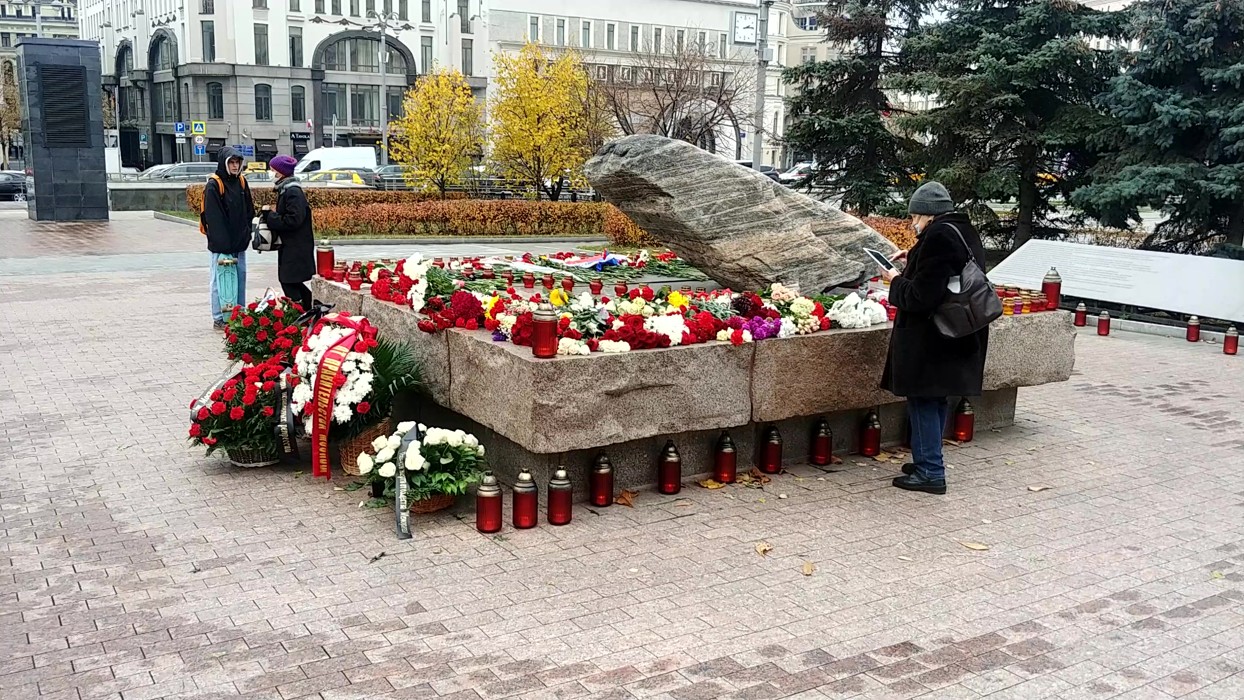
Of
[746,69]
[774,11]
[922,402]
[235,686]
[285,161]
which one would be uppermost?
[774,11]

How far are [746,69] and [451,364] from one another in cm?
4463

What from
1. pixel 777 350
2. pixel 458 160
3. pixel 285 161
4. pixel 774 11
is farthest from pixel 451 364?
pixel 774 11

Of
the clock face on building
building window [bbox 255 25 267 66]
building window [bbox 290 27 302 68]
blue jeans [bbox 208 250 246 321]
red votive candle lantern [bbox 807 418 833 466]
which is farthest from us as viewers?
building window [bbox 290 27 302 68]

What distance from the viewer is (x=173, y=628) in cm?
443

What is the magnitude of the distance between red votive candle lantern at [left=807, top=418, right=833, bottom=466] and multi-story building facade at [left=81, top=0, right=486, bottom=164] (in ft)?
163

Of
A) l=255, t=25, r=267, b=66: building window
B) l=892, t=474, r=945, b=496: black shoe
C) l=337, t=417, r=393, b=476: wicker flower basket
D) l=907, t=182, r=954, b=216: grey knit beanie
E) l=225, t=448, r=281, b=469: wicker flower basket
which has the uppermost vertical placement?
l=255, t=25, r=267, b=66: building window

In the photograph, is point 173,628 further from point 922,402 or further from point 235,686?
point 922,402

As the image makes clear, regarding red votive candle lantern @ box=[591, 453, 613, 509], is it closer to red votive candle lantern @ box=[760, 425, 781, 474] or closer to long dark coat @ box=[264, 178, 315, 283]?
red votive candle lantern @ box=[760, 425, 781, 474]

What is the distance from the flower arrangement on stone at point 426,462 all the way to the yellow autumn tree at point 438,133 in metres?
22.4

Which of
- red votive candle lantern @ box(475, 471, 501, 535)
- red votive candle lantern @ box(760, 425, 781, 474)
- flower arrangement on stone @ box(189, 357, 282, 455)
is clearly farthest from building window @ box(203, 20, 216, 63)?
red votive candle lantern @ box(475, 471, 501, 535)

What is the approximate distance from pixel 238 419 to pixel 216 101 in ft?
180

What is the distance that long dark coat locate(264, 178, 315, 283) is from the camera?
10.2 meters

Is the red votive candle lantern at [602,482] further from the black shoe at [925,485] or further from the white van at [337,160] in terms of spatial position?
the white van at [337,160]

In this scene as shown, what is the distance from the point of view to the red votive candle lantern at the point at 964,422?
7.63 metres
